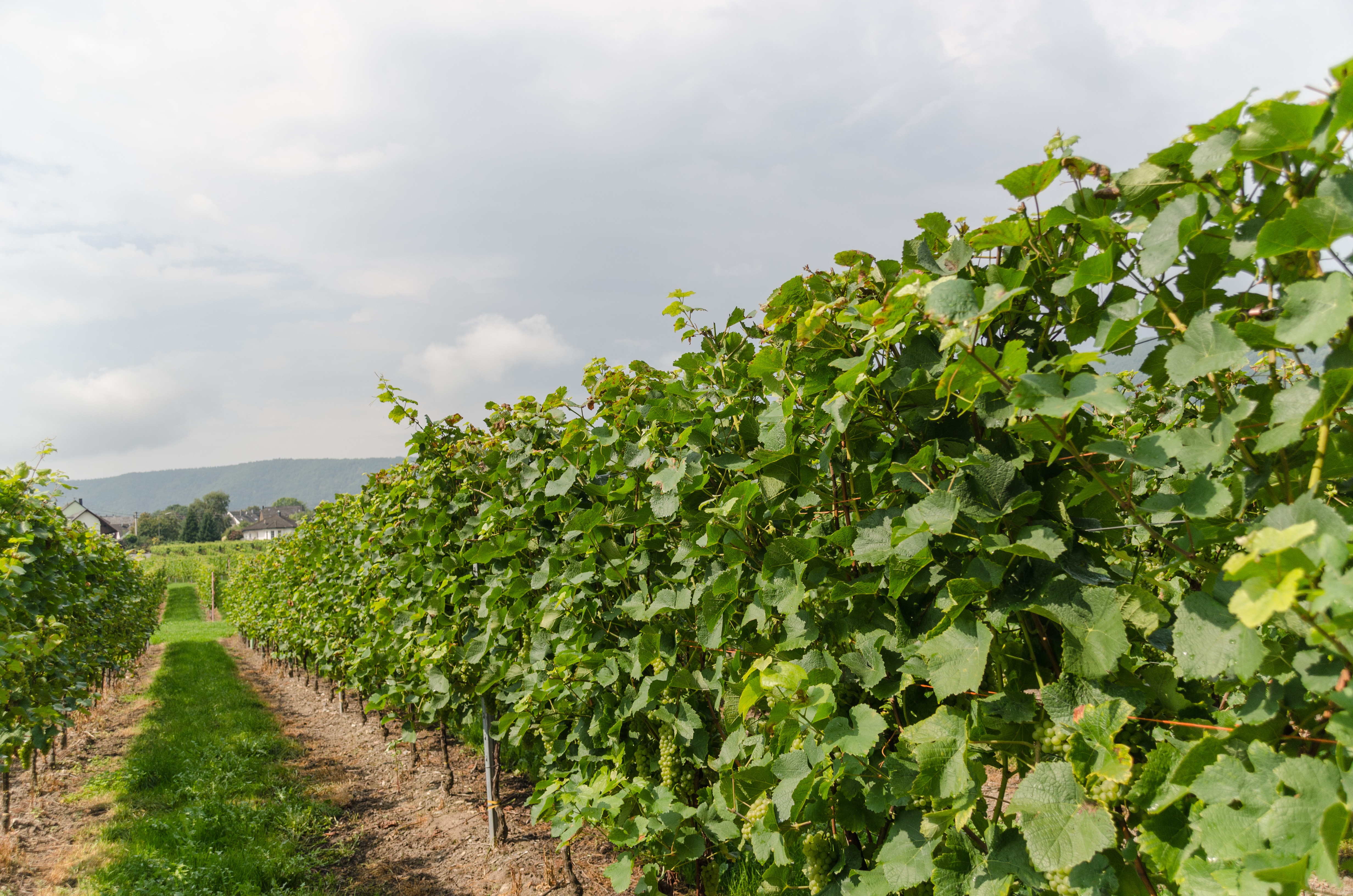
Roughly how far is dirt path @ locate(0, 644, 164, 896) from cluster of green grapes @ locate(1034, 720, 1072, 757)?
5.99 metres

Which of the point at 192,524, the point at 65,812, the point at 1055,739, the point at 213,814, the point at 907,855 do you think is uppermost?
the point at 192,524

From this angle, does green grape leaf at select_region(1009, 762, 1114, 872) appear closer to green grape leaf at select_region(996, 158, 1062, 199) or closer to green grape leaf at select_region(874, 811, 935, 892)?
green grape leaf at select_region(874, 811, 935, 892)

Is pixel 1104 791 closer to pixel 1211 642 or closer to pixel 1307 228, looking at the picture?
pixel 1211 642

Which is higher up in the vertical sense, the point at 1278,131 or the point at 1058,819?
the point at 1278,131

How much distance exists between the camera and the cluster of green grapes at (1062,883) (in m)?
1.15

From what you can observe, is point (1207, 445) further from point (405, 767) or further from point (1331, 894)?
point (405, 767)

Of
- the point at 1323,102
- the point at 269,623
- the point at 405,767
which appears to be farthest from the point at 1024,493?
the point at 269,623

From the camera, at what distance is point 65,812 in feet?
20.2

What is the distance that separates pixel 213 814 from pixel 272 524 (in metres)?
123

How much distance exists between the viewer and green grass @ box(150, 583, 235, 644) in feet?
71.4

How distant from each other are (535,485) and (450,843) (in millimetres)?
3078

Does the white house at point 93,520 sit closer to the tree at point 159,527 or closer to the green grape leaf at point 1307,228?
the tree at point 159,527

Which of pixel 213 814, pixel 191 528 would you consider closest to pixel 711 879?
pixel 213 814

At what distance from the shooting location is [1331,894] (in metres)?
3.43
